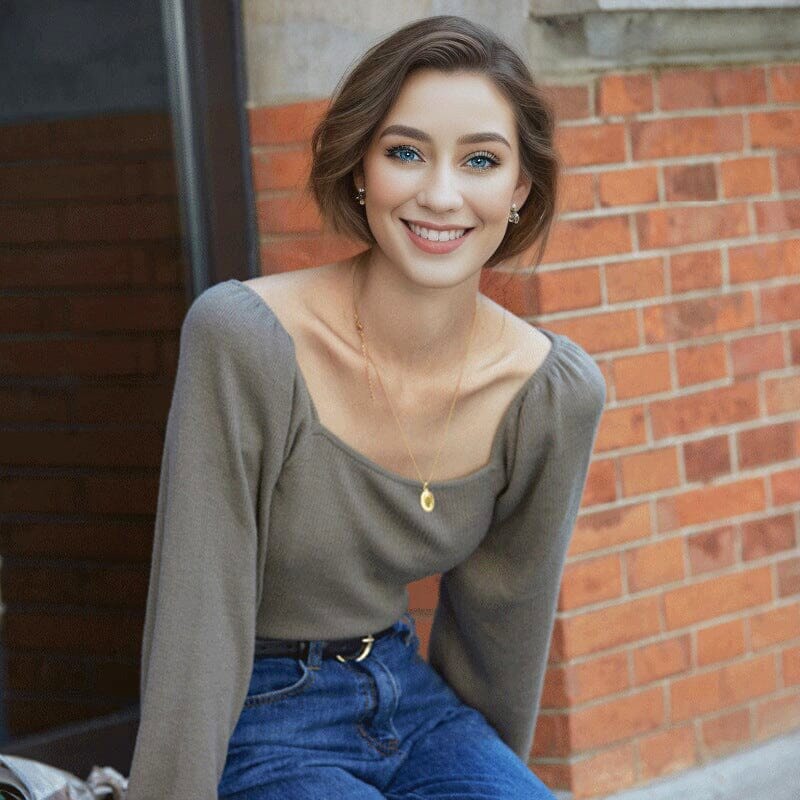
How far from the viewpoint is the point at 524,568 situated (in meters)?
2.59

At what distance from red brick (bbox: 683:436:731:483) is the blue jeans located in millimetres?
1108

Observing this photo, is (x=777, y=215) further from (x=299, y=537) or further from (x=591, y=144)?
(x=299, y=537)

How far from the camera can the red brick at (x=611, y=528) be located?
3.27 m

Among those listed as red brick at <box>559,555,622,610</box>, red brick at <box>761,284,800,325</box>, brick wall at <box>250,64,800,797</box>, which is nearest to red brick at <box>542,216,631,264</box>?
brick wall at <box>250,64,800,797</box>

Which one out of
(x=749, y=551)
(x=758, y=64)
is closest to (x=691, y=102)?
(x=758, y=64)

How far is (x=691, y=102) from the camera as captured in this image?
133 inches

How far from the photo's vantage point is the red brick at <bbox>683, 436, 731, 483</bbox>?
3426 millimetres

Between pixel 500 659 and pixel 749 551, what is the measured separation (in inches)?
43.9

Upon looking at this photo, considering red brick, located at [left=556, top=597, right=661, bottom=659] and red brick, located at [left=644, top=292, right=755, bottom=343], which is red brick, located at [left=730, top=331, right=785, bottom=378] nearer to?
red brick, located at [left=644, top=292, right=755, bottom=343]

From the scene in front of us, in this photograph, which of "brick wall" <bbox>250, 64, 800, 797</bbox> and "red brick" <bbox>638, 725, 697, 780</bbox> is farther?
"red brick" <bbox>638, 725, 697, 780</bbox>

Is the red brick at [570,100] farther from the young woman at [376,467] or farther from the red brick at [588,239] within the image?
the young woman at [376,467]

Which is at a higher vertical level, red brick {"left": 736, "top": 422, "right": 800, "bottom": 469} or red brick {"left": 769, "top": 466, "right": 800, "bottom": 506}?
red brick {"left": 736, "top": 422, "right": 800, "bottom": 469}

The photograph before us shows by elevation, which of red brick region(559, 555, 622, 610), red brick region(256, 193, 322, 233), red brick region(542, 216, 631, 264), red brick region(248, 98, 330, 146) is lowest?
red brick region(559, 555, 622, 610)

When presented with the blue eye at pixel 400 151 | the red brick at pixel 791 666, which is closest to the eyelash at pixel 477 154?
the blue eye at pixel 400 151
